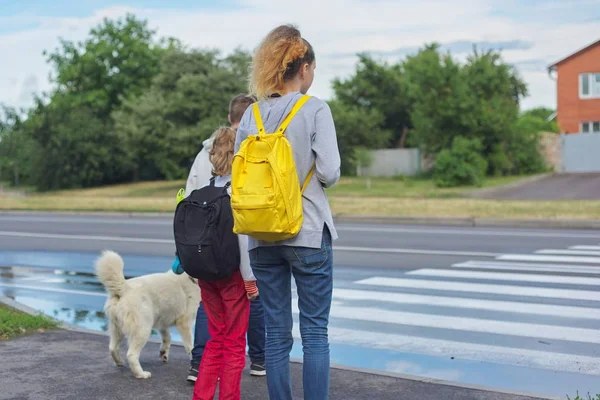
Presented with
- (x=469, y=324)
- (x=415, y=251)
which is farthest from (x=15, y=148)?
(x=469, y=324)

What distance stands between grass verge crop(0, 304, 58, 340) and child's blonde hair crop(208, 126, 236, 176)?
120 inches

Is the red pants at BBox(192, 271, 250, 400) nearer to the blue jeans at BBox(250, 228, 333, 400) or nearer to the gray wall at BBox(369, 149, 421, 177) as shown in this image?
the blue jeans at BBox(250, 228, 333, 400)

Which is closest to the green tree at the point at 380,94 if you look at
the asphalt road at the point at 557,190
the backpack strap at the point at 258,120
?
the asphalt road at the point at 557,190

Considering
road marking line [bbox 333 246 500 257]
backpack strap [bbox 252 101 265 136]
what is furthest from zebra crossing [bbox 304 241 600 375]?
backpack strap [bbox 252 101 265 136]

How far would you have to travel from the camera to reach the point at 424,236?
16016mm

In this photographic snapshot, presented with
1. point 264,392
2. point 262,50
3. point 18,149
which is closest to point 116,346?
point 264,392

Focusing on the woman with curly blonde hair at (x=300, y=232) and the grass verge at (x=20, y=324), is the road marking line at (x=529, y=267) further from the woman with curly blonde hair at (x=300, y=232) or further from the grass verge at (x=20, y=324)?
the woman with curly blonde hair at (x=300, y=232)

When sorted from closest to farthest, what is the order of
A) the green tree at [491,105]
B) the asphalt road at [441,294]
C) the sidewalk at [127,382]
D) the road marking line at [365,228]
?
the sidewalk at [127,382] → the asphalt road at [441,294] → the road marking line at [365,228] → the green tree at [491,105]

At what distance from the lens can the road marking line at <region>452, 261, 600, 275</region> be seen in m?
11.1

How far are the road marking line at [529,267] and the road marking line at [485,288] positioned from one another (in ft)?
4.84

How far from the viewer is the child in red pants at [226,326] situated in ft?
15.2

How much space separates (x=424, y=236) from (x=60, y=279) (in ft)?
23.8

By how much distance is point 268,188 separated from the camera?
12.5 feet

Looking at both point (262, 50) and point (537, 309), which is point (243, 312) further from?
point (537, 309)
